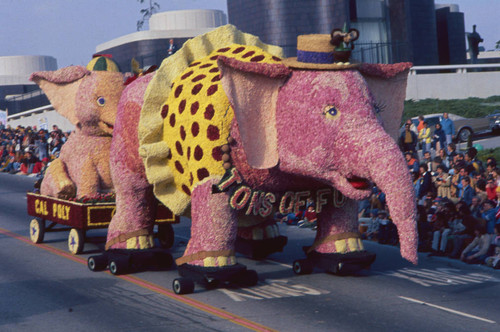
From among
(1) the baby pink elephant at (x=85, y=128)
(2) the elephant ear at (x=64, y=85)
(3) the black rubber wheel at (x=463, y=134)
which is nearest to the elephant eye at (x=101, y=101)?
(1) the baby pink elephant at (x=85, y=128)

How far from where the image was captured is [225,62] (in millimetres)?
10180

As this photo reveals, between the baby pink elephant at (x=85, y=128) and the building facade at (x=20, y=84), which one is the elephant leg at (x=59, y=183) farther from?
the building facade at (x=20, y=84)

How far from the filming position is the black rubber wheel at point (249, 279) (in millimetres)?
11273

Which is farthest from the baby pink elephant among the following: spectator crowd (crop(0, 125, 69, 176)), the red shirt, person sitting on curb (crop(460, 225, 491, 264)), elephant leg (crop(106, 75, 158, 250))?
spectator crowd (crop(0, 125, 69, 176))

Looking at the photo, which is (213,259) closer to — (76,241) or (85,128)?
(76,241)

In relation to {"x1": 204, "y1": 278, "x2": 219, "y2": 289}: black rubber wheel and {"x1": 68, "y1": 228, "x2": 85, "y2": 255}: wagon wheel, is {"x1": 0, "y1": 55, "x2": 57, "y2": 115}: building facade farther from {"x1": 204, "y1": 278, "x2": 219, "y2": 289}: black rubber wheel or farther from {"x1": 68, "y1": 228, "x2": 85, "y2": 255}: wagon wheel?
{"x1": 204, "y1": 278, "x2": 219, "y2": 289}: black rubber wheel

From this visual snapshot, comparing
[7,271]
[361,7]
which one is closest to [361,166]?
[7,271]

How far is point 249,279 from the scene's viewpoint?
11.4 metres

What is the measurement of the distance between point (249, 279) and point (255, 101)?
8.76 feet

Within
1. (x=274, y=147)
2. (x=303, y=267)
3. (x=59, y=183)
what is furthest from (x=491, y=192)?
(x=59, y=183)

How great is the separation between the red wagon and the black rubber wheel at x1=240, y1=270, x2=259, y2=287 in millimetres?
2900

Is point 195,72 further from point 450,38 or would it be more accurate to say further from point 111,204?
point 450,38

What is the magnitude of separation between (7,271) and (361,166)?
266 inches

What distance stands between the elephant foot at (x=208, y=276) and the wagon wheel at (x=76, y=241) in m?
3.75
